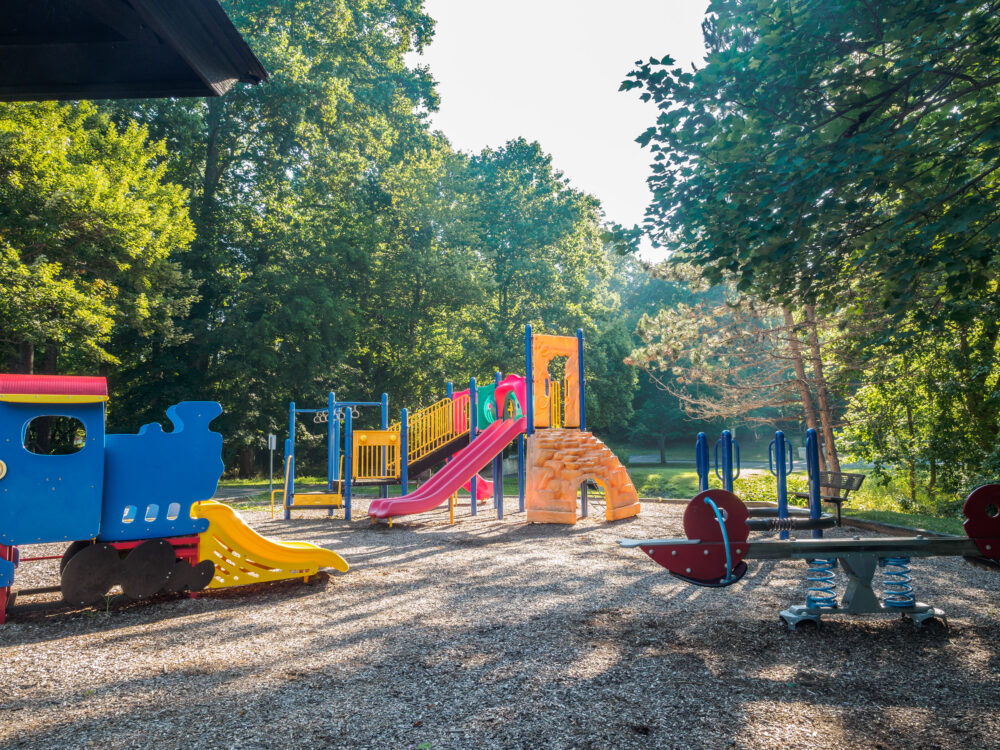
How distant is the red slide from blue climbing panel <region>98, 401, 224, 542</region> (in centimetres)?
516

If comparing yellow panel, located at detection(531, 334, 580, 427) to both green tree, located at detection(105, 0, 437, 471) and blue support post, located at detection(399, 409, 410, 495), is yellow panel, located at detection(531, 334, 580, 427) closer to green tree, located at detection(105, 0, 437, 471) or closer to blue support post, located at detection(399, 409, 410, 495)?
blue support post, located at detection(399, 409, 410, 495)

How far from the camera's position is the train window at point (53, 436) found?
2225cm

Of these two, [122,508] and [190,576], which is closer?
[122,508]

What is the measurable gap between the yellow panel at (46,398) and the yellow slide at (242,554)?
1441 mm

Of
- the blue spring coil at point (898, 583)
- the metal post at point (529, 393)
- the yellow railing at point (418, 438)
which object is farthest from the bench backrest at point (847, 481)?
the yellow railing at point (418, 438)

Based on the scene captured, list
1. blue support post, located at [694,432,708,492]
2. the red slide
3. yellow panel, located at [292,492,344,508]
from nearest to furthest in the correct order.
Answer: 1. blue support post, located at [694,432,708,492]
2. the red slide
3. yellow panel, located at [292,492,344,508]

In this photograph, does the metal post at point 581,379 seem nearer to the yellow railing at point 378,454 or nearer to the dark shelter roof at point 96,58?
the yellow railing at point 378,454

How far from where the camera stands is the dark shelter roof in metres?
2.01

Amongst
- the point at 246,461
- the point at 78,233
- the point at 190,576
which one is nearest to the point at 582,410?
the point at 190,576

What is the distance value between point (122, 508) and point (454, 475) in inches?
261

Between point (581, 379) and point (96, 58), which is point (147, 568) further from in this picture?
point (581, 379)

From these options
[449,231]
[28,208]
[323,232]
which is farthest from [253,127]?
[28,208]

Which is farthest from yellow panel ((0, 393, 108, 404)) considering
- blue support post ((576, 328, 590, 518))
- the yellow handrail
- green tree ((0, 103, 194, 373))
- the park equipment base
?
green tree ((0, 103, 194, 373))

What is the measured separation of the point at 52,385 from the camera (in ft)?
19.1
